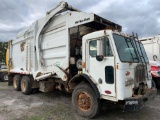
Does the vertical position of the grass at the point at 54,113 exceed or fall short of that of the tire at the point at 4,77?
→ it falls short

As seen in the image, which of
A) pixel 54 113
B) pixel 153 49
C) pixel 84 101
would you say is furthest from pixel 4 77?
pixel 84 101

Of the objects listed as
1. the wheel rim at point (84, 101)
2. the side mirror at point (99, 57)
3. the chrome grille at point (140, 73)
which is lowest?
the wheel rim at point (84, 101)

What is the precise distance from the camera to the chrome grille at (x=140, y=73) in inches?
192

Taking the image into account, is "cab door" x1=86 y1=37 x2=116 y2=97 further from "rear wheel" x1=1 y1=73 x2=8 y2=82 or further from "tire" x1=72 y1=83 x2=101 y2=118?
"rear wheel" x1=1 y1=73 x2=8 y2=82

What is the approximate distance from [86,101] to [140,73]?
5.61ft

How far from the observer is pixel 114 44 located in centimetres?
466

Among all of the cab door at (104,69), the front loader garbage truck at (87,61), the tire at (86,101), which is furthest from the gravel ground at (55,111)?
the cab door at (104,69)

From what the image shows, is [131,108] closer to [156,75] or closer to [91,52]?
[91,52]

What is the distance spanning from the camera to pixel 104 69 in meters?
4.79

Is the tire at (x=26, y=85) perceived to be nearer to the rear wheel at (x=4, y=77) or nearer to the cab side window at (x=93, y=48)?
the cab side window at (x=93, y=48)

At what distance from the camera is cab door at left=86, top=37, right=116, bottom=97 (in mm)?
4609

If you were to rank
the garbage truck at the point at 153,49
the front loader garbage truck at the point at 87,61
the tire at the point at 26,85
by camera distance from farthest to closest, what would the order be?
the garbage truck at the point at 153,49 < the tire at the point at 26,85 < the front loader garbage truck at the point at 87,61

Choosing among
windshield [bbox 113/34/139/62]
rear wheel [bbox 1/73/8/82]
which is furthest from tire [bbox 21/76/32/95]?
rear wheel [bbox 1/73/8/82]

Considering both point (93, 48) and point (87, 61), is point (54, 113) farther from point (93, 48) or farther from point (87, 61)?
point (93, 48)
